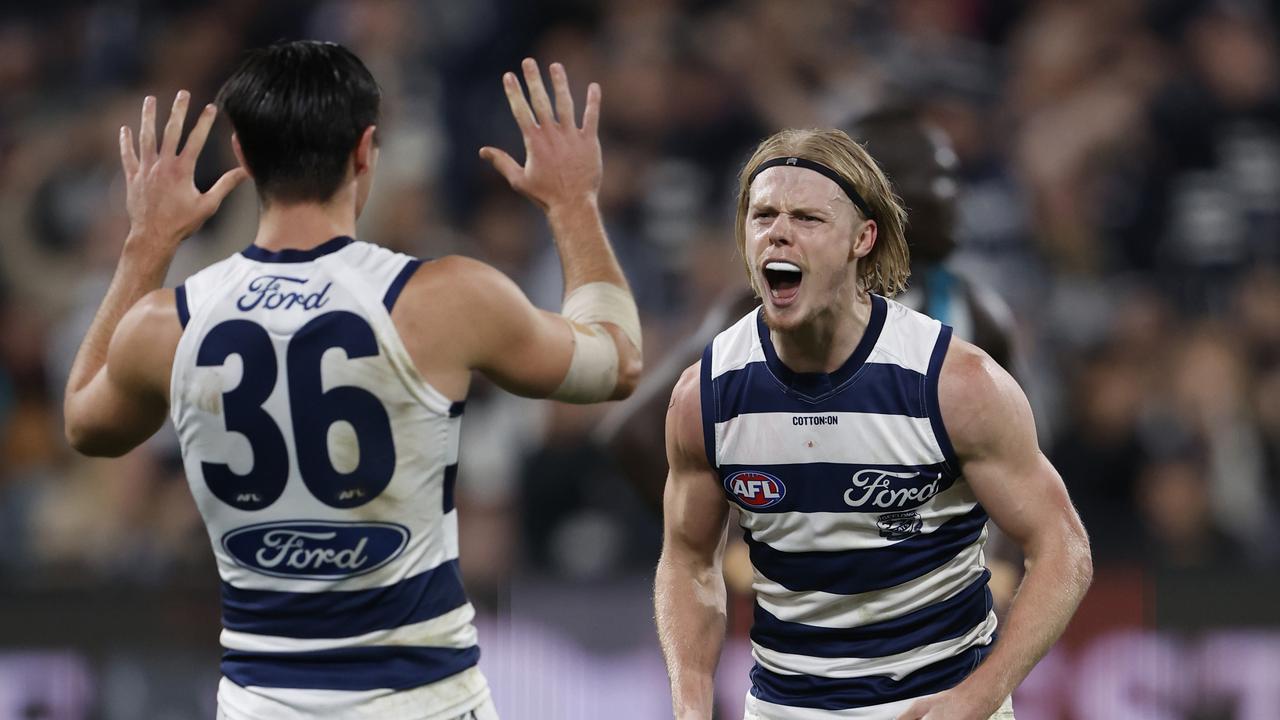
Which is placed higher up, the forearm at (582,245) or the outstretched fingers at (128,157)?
the outstretched fingers at (128,157)

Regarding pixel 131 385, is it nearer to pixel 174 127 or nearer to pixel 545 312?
pixel 174 127

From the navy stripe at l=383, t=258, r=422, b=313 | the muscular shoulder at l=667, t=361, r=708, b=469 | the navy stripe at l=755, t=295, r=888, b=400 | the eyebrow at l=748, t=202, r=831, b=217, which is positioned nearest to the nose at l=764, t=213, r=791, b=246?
the eyebrow at l=748, t=202, r=831, b=217

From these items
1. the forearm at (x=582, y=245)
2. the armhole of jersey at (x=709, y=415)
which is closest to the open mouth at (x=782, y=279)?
the armhole of jersey at (x=709, y=415)

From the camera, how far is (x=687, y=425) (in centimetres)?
364

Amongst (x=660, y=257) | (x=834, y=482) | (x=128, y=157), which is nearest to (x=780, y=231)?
(x=834, y=482)

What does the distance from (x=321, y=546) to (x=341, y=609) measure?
0.14 m

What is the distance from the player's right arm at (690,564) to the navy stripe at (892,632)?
17cm

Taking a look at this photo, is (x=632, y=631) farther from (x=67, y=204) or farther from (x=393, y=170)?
(x=67, y=204)

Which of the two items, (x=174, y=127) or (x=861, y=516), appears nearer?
(x=861, y=516)

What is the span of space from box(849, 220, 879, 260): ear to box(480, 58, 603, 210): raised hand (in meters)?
0.64

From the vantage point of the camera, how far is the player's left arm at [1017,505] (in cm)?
337

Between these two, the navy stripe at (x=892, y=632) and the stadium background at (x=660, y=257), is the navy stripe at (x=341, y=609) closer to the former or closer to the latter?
the navy stripe at (x=892, y=632)

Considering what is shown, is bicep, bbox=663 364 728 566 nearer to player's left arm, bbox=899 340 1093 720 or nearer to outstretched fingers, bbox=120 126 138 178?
player's left arm, bbox=899 340 1093 720

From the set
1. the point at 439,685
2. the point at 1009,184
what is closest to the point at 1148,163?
the point at 1009,184
